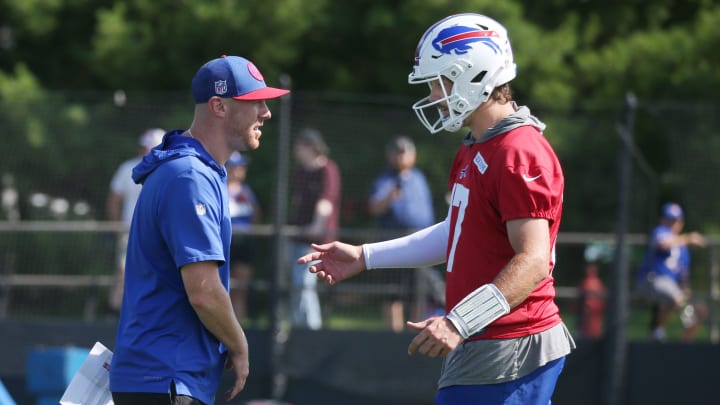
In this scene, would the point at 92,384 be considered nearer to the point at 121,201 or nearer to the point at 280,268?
the point at 280,268

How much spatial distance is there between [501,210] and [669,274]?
6.02m

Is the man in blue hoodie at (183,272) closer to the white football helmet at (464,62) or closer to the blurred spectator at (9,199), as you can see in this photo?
the white football helmet at (464,62)

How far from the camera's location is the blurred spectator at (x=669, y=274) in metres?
9.22

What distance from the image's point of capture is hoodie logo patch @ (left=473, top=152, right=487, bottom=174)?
3851 millimetres

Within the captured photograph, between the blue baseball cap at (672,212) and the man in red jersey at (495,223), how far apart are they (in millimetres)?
5559

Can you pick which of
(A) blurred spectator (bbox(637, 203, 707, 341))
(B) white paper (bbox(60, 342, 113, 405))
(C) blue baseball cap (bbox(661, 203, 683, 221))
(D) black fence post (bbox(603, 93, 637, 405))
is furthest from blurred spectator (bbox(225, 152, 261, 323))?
(B) white paper (bbox(60, 342, 113, 405))

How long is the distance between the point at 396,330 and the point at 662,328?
7.68 ft

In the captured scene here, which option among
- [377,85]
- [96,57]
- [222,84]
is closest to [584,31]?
[377,85]

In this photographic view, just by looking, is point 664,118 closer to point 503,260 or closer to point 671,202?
point 671,202

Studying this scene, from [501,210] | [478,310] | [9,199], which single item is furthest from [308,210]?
[478,310]

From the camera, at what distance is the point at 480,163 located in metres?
3.88

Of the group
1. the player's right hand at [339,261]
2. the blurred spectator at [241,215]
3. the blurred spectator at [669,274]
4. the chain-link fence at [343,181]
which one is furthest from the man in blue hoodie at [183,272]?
the blurred spectator at [669,274]

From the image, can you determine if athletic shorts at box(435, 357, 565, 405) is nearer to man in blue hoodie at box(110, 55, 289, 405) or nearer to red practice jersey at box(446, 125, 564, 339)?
red practice jersey at box(446, 125, 564, 339)

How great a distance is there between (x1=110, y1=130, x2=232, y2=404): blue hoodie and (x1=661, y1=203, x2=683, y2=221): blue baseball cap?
6165mm
